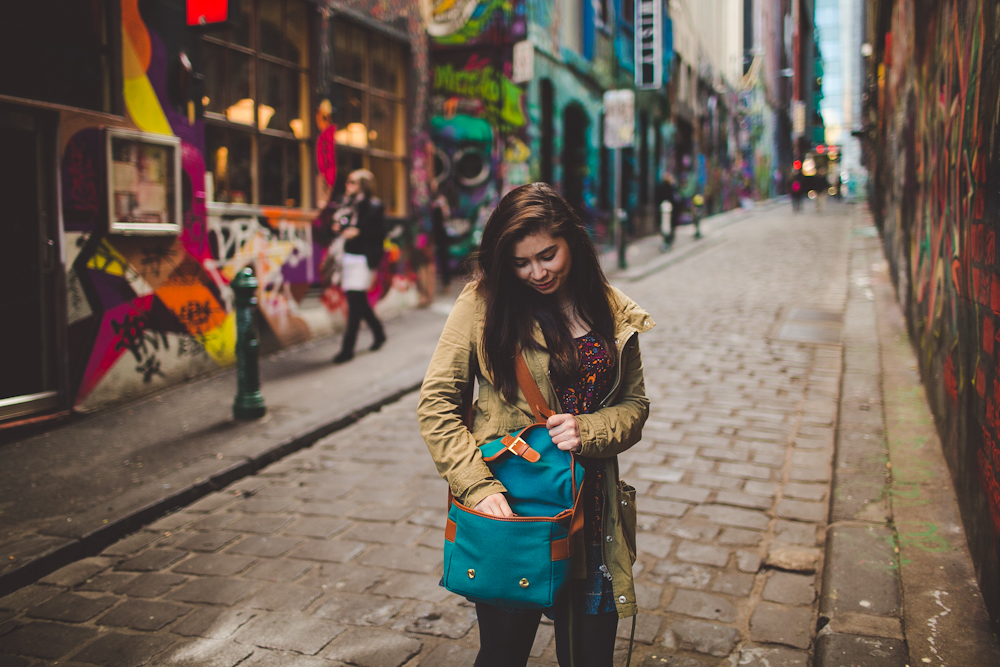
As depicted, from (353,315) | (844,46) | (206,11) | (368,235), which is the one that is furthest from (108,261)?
(844,46)

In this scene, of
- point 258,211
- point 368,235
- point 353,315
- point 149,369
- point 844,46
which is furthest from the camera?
point 844,46

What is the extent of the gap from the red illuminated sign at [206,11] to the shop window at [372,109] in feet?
8.78

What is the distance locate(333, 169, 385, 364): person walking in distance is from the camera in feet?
25.8

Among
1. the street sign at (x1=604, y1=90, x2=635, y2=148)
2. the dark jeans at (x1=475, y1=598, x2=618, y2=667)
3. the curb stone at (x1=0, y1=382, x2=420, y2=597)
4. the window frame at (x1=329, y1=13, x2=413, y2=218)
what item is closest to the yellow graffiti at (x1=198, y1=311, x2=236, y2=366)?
the curb stone at (x1=0, y1=382, x2=420, y2=597)

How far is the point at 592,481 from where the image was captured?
2.01 metres

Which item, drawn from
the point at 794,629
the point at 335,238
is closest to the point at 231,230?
the point at 335,238

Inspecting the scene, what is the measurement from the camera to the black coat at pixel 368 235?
7953mm

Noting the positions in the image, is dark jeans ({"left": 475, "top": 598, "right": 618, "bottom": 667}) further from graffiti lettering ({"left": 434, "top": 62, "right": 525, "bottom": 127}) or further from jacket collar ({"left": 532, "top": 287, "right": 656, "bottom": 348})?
graffiti lettering ({"left": 434, "top": 62, "right": 525, "bottom": 127})

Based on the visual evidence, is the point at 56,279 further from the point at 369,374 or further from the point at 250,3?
the point at 250,3

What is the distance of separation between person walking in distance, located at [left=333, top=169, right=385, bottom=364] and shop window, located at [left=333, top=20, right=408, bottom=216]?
96cm

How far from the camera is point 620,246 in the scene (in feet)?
49.6

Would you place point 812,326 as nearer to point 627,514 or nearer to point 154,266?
point 154,266

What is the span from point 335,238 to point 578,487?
289 inches

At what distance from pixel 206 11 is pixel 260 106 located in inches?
68.5
